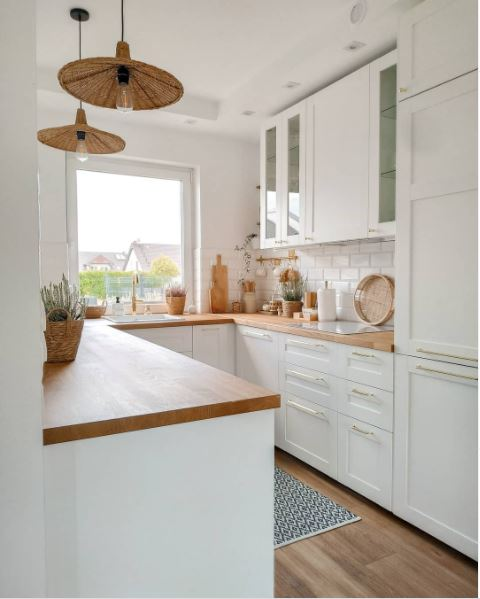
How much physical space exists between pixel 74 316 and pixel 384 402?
1.55 m

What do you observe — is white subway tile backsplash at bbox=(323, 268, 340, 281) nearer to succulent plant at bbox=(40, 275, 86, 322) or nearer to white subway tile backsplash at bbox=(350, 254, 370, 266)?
white subway tile backsplash at bbox=(350, 254, 370, 266)

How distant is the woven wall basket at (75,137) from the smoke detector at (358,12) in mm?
1426

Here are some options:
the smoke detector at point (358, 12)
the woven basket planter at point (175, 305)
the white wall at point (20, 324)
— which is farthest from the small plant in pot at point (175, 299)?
the white wall at point (20, 324)

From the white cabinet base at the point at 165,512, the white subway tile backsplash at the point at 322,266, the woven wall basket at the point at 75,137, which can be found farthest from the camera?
the white subway tile backsplash at the point at 322,266


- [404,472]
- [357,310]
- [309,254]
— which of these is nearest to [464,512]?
[404,472]

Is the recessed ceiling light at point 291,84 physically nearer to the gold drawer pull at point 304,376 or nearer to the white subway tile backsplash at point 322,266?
the white subway tile backsplash at point 322,266

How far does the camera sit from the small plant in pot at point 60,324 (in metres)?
1.79

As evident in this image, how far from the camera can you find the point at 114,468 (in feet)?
3.69

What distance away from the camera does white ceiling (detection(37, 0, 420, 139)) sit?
250 centimetres

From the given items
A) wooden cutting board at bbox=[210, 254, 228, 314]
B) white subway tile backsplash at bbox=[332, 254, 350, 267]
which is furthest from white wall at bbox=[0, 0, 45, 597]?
wooden cutting board at bbox=[210, 254, 228, 314]

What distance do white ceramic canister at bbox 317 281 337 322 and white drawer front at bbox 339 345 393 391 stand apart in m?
0.76

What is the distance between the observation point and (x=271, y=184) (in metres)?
3.80

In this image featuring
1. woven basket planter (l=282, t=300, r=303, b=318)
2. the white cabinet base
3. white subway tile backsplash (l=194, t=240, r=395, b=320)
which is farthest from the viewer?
woven basket planter (l=282, t=300, r=303, b=318)

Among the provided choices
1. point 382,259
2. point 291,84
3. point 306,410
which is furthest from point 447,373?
point 291,84
